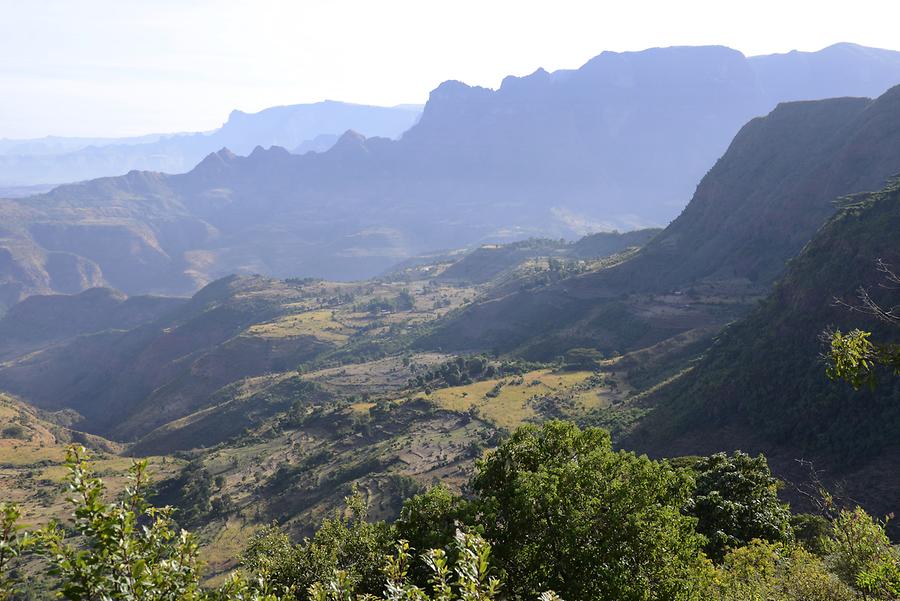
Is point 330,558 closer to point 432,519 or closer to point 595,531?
point 432,519

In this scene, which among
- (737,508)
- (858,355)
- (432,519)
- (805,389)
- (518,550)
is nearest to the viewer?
A: (858,355)

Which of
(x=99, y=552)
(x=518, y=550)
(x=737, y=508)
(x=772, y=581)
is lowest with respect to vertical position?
(x=737, y=508)

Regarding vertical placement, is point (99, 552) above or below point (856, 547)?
above

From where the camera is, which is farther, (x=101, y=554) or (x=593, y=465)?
(x=593, y=465)

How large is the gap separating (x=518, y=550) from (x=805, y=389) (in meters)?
78.4

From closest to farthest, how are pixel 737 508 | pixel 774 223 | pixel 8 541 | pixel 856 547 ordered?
pixel 8 541 → pixel 856 547 → pixel 737 508 → pixel 774 223

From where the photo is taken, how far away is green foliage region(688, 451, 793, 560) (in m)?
40.2

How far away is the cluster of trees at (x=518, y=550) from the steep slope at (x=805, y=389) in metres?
48.0

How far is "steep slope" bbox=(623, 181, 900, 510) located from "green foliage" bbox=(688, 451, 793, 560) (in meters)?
28.4

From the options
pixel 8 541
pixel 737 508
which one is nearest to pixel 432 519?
pixel 8 541

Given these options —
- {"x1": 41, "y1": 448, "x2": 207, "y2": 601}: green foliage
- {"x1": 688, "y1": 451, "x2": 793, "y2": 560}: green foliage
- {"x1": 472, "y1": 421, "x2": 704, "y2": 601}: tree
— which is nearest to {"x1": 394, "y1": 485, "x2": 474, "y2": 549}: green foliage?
{"x1": 472, "y1": 421, "x2": 704, "y2": 601}: tree

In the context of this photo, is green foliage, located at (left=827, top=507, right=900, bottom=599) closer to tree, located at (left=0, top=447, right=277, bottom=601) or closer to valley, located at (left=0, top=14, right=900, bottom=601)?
valley, located at (left=0, top=14, right=900, bottom=601)

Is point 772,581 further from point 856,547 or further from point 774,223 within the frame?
point 774,223

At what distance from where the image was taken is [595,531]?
78.3 feet
